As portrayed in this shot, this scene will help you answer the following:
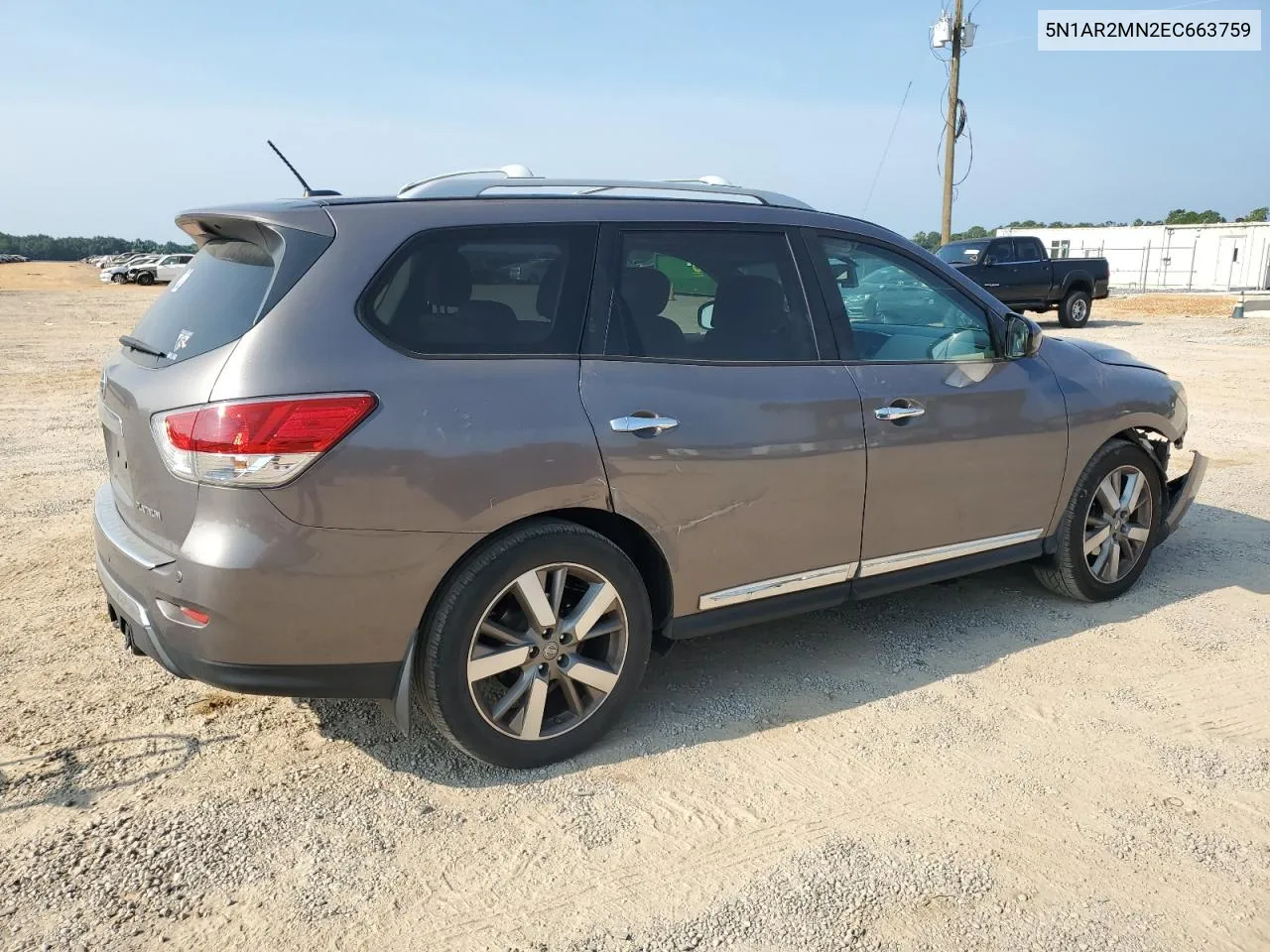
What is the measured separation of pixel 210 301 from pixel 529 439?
1.12 metres

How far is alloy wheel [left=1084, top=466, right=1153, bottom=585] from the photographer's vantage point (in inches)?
192

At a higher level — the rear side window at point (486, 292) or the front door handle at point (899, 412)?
the rear side window at point (486, 292)

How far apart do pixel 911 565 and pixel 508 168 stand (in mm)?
2271

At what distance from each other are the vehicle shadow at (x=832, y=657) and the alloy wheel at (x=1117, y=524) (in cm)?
19

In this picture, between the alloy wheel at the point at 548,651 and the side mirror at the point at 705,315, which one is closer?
the alloy wheel at the point at 548,651

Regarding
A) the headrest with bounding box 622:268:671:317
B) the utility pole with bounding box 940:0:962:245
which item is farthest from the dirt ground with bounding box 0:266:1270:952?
the utility pole with bounding box 940:0:962:245

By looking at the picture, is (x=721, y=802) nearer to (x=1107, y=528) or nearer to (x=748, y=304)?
(x=748, y=304)

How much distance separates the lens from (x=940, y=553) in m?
4.26

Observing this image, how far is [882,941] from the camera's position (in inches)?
101

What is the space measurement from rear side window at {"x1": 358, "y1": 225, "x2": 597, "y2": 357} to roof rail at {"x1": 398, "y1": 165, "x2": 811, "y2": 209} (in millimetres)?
204

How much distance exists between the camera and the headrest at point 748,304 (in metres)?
3.73

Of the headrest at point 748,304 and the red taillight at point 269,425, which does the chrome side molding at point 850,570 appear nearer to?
the headrest at point 748,304

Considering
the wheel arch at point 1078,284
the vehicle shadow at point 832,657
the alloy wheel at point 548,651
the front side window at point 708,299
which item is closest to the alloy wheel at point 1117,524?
the vehicle shadow at point 832,657

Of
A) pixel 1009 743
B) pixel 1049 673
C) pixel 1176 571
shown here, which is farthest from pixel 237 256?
pixel 1176 571
